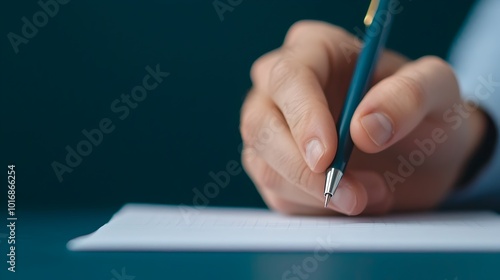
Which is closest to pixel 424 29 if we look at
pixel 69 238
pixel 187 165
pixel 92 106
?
pixel 187 165

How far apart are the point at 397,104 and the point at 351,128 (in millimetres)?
48

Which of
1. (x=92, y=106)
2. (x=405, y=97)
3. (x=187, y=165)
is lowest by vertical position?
(x=187, y=165)

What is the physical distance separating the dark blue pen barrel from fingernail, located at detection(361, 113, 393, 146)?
0.06 feet

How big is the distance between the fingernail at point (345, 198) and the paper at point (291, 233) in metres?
0.02

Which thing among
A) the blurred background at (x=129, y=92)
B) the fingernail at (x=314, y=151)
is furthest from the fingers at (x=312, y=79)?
the blurred background at (x=129, y=92)

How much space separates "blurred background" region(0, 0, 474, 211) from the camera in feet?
3.30

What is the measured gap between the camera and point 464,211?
662mm

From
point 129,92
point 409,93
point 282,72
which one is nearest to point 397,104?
point 409,93

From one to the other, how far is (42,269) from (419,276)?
23cm

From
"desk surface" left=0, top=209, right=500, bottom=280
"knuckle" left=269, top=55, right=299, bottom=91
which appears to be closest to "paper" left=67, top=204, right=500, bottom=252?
"desk surface" left=0, top=209, right=500, bottom=280

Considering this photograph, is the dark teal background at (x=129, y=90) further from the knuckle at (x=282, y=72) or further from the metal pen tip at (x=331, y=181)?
the metal pen tip at (x=331, y=181)

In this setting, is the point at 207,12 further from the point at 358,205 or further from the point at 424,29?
the point at 358,205

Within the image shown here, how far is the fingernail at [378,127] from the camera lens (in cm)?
49

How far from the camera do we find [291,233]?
19.6 inches
